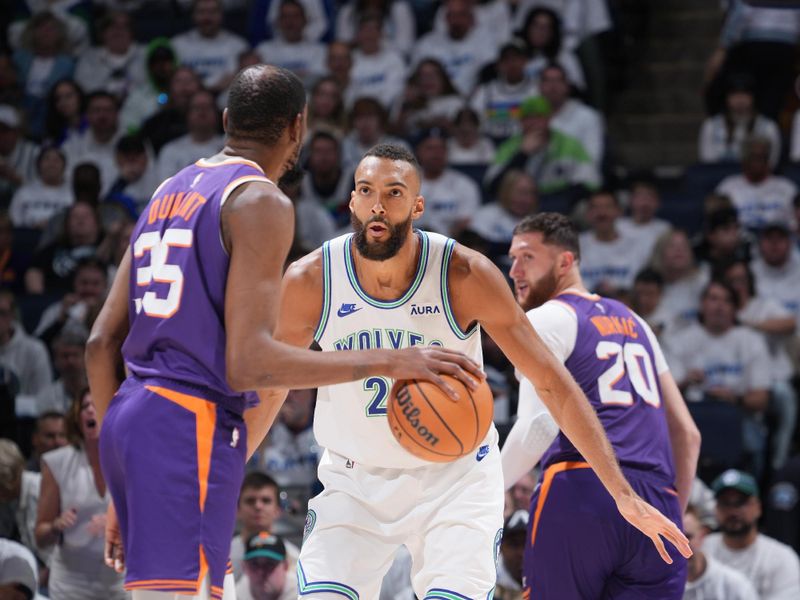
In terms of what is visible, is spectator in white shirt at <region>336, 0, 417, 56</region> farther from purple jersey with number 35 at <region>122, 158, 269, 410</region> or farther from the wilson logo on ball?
purple jersey with number 35 at <region>122, 158, 269, 410</region>

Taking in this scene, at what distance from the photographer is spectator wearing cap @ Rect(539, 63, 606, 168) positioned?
1135 centimetres

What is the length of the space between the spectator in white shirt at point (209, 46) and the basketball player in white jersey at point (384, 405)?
316 inches

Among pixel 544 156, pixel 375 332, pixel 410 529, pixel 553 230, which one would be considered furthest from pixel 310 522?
pixel 544 156

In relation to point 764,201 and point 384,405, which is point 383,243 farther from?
point 764,201

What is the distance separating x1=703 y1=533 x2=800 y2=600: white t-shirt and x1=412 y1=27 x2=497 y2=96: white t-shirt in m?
5.72

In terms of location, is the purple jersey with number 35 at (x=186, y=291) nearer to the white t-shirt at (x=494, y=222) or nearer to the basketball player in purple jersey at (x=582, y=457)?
the basketball player in purple jersey at (x=582, y=457)

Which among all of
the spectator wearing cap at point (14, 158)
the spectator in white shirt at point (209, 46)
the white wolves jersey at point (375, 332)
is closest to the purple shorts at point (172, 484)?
the white wolves jersey at point (375, 332)

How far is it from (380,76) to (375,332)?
7.81 m

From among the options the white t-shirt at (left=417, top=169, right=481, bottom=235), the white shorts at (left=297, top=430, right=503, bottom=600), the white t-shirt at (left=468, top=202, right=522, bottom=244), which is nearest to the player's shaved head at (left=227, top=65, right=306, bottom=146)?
the white shorts at (left=297, top=430, right=503, bottom=600)

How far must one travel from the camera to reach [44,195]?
11.3 m

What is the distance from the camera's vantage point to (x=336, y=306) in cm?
461

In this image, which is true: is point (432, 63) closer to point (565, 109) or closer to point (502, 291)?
point (565, 109)

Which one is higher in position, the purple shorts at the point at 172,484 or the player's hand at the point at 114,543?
the purple shorts at the point at 172,484

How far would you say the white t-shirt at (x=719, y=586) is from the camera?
7.23 m
